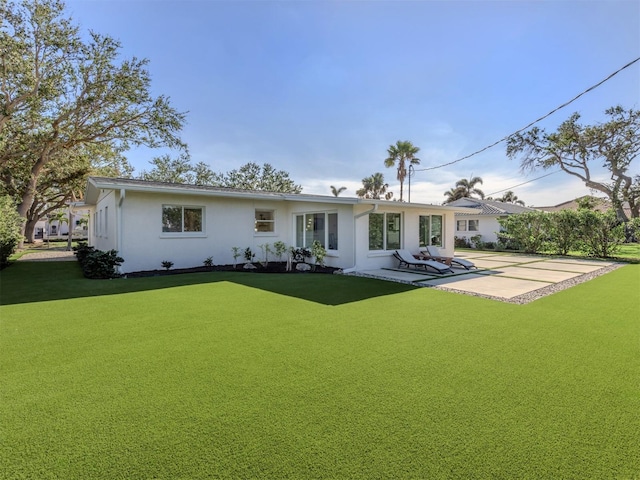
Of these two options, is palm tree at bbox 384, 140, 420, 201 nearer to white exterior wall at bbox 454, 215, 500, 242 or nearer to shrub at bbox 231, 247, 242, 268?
white exterior wall at bbox 454, 215, 500, 242

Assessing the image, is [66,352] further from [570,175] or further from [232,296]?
[570,175]

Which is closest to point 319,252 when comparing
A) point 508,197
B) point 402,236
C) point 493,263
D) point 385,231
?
point 385,231

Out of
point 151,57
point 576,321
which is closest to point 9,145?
point 151,57

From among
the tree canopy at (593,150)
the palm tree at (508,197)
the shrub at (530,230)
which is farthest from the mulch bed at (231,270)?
the palm tree at (508,197)

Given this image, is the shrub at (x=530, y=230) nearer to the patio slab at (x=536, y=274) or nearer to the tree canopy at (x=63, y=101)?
the patio slab at (x=536, y=274)

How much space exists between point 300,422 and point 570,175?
3656 centimetres

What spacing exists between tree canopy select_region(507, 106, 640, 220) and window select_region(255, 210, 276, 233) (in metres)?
24.7

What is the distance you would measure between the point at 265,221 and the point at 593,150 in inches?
1184

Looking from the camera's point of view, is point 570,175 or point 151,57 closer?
point 151,57

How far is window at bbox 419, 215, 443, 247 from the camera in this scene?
13.8 meters

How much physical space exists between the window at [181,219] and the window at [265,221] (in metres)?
2.37

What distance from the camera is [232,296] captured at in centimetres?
746

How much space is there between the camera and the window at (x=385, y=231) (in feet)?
39.6

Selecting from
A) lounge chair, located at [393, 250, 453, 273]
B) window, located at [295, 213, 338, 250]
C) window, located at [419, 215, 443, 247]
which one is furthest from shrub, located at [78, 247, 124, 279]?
→ window, located at [419, 215, 443, 247]
